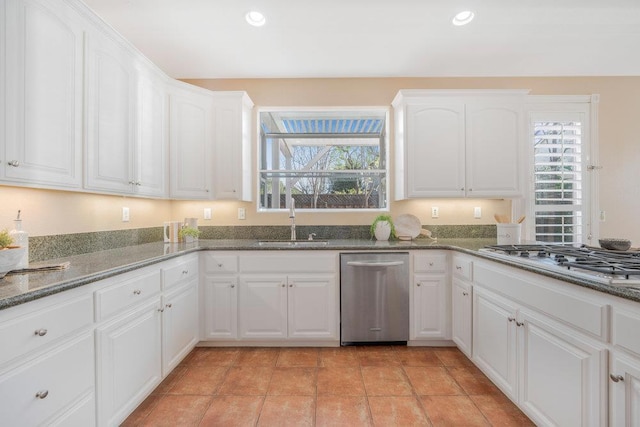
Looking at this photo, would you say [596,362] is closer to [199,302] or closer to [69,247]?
[199,302]

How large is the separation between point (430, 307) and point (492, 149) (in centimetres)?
156

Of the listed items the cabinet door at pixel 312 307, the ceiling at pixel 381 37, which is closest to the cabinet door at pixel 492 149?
the ceiling at pixel 381 37

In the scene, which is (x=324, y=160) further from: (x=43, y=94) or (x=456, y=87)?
(x=43, y=94)

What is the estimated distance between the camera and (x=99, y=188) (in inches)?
73.3

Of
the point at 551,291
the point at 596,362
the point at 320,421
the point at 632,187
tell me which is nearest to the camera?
the point at 596,362

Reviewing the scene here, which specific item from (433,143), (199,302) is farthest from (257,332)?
(433,143)

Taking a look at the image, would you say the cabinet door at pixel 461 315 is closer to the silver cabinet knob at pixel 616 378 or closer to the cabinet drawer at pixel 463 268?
the cabinet drawer at pixel 463 268

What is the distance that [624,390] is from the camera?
111 centimetres

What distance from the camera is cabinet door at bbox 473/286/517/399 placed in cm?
176

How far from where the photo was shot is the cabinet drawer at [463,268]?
7.46ft

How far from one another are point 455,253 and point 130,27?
3.15 meters

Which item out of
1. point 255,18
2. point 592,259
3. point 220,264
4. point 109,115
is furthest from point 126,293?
point 592,259

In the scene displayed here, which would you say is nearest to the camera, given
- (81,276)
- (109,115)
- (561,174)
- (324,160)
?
(81,276)

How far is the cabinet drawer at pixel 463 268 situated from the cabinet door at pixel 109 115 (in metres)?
2.51
